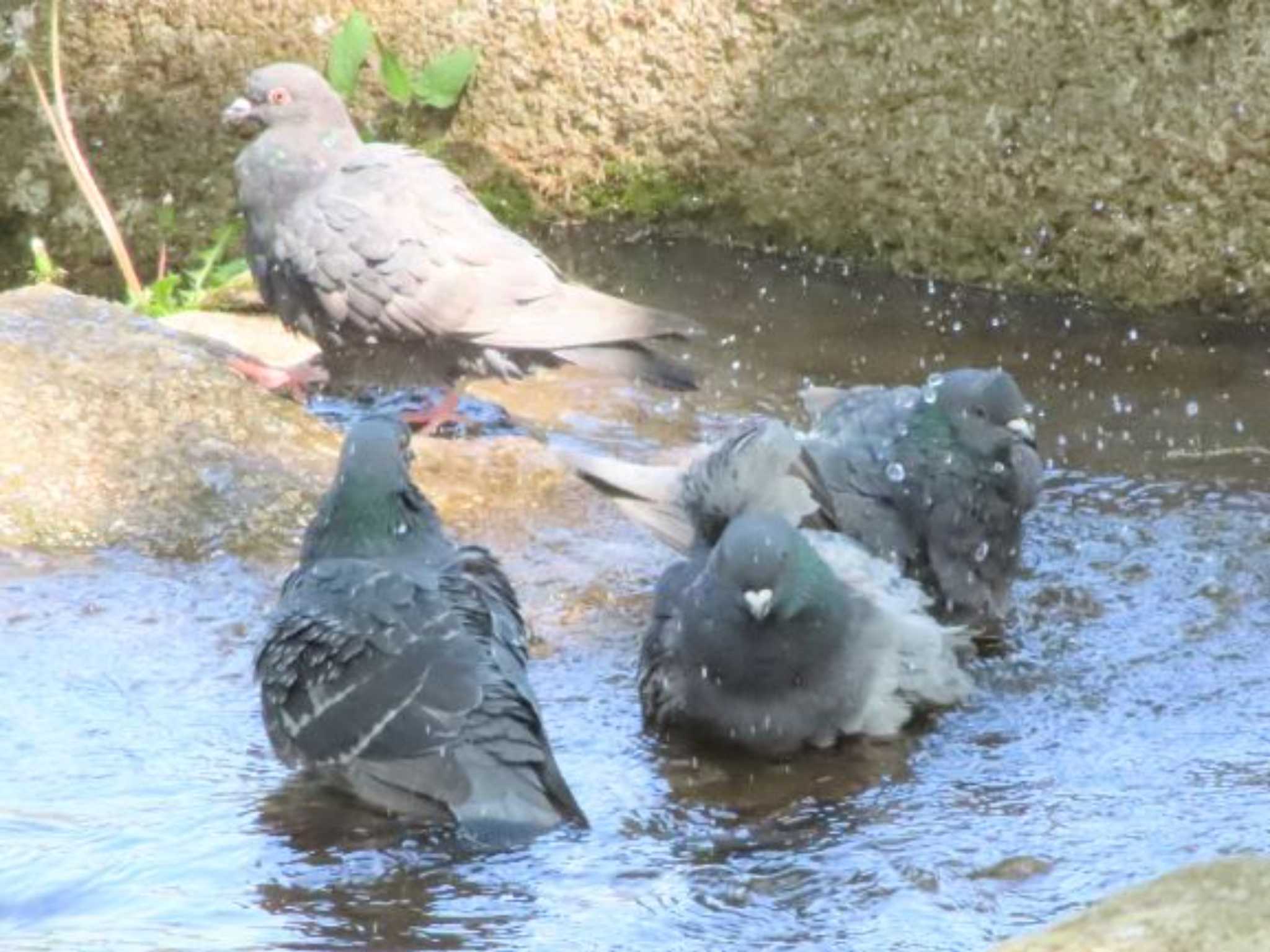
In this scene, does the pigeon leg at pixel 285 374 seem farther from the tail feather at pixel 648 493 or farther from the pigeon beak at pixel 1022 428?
the pigeon beak at pixel 1022 428

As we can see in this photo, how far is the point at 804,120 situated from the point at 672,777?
13.4ft

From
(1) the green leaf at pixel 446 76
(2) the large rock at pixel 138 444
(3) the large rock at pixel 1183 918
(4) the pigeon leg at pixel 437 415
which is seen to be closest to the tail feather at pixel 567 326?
(4) the pigeon leg at pixel 437 415

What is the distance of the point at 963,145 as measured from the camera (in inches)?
317

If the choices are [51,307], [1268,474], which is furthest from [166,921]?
[1268,474]

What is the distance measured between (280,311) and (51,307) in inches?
29.1

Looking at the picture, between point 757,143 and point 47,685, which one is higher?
point 757,143

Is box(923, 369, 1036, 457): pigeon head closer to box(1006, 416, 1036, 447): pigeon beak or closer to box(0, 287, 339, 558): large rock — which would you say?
box(1006, 416, 1036, 447): pigeon beak

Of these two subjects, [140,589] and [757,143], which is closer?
[140,589]

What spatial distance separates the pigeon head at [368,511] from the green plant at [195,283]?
3000 millimetres

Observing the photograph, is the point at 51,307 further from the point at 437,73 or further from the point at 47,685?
the point at 437,73

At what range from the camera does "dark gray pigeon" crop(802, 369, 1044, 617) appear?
5500 millimetres

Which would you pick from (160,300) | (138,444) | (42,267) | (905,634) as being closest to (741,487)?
(905,634)

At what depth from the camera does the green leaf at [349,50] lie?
875cm

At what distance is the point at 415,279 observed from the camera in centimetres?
689
